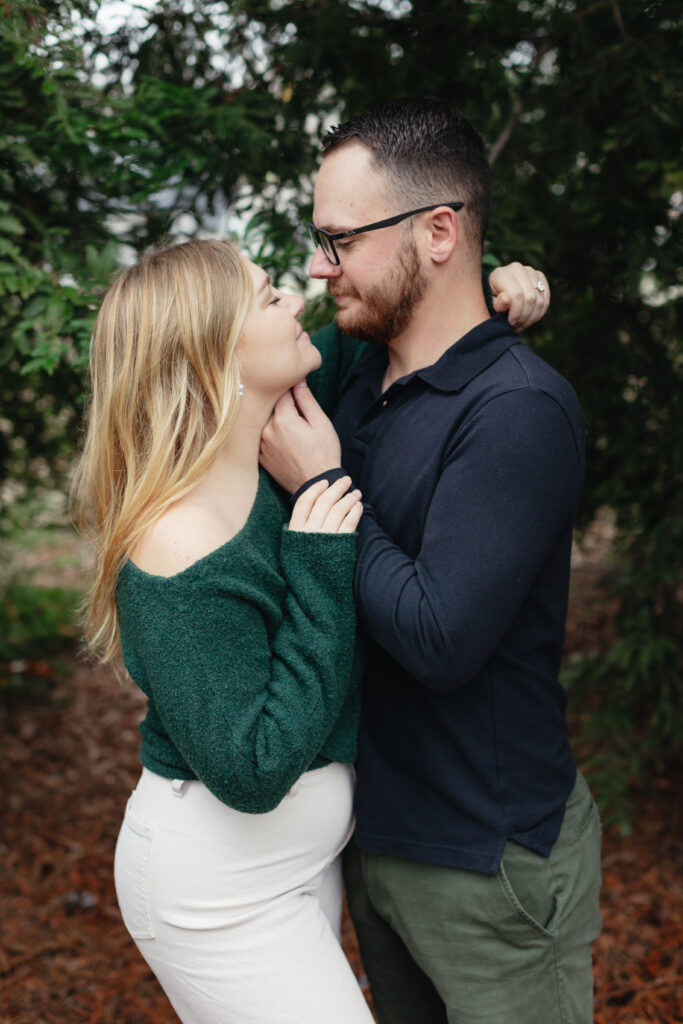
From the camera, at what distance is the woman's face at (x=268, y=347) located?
77.7 inches

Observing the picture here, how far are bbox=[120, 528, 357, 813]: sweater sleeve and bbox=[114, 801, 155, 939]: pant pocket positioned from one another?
24 cm

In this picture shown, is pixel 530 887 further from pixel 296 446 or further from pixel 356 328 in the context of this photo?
pixel 356 328

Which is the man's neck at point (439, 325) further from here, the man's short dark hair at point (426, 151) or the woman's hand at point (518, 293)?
the man's short dark hair at point (426, 151)

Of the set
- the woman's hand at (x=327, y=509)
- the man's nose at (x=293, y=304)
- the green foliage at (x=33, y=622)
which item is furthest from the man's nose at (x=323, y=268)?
the green foliage at (x=33, y=622)

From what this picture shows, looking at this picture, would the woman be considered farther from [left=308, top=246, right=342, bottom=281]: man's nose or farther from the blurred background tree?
the blurred background tree

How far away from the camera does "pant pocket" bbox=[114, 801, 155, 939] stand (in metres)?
1.88

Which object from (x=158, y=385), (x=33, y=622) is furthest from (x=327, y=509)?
(x=33, y=622)

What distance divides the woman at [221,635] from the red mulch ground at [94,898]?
1590 millimetres

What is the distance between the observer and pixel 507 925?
190 cm

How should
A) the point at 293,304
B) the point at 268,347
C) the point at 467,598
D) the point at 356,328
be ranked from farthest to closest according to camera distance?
the point at 356,328 → the point at 293,304 → the point at 268,347 → the point at 467,598

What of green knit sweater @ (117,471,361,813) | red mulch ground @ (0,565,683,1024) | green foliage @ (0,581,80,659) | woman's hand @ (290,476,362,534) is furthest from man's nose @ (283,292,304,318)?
green foliage @ (0,581,80,659)

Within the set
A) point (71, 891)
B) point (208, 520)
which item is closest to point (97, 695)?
point (71, 891)

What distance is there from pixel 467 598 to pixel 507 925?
0.77 m

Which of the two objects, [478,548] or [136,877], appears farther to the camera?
[136,877]
